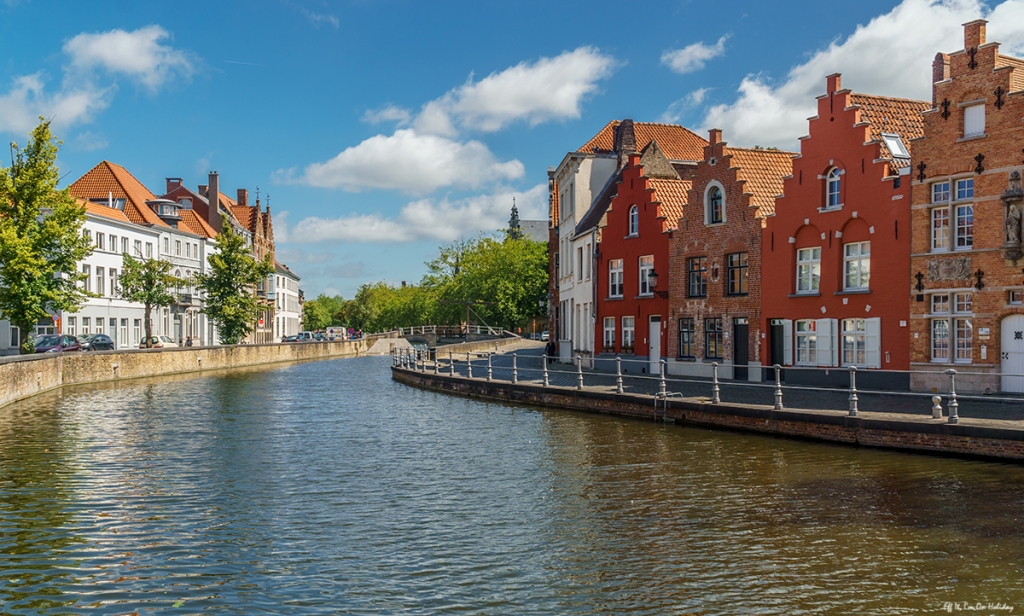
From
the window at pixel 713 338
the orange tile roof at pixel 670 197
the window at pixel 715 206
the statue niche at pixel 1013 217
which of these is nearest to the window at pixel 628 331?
the orange tile roof at pixel 670 197

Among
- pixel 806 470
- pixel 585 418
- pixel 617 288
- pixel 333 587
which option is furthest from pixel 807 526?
Result: pixel 617 288

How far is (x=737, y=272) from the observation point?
3353 centimetres

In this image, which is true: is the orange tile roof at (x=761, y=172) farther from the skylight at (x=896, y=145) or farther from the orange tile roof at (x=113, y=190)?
the orange tile roof at (x=113, y=190)

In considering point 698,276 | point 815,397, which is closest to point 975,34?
point 815,397

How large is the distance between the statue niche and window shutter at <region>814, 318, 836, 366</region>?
6.27 meters

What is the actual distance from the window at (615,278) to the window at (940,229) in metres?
16.2

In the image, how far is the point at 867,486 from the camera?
15133mm

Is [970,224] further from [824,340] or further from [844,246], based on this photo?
[824,340]

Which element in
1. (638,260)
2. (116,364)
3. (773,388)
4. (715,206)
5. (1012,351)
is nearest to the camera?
(1012,351)

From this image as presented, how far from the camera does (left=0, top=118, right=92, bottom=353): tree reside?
3678 cm

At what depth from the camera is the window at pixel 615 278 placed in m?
40.6

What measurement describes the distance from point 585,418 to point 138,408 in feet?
48.9

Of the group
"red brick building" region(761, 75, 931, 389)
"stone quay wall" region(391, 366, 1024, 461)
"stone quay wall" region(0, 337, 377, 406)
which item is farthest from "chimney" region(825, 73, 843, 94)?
"stone quay wall" region(0, 337, 377, 406)

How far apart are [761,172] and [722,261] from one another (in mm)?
3858
